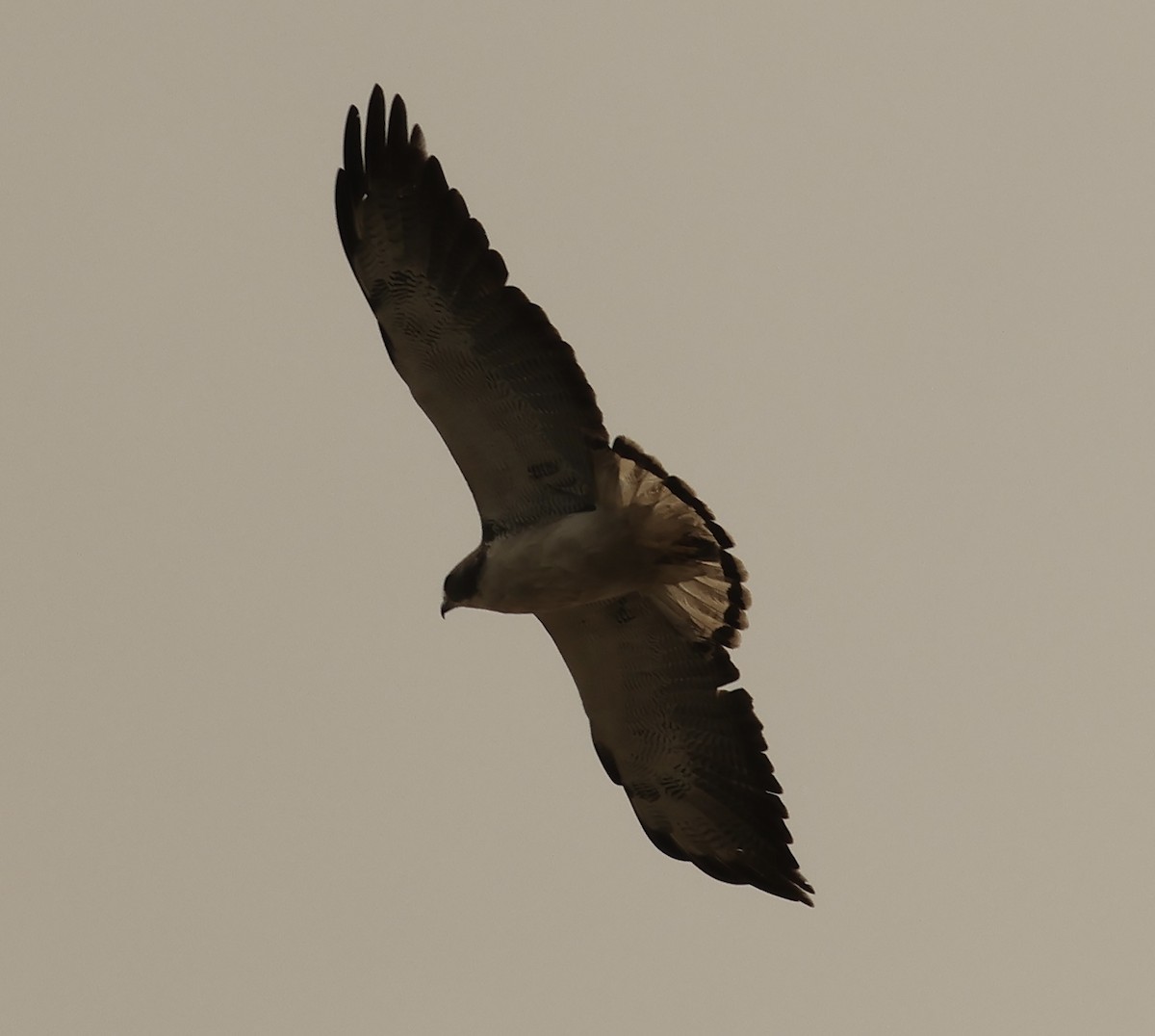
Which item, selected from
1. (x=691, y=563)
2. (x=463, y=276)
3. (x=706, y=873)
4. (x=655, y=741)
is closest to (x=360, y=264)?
(x=463, y=276)

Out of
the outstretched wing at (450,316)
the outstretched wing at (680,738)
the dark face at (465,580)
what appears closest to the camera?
the outstretched wing at (450,316)

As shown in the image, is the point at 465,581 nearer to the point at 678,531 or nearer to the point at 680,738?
the point at 678,531

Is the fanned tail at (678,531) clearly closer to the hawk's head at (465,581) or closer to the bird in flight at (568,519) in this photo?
the bird in flight at (568,519)

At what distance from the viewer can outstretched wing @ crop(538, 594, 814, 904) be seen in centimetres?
1243

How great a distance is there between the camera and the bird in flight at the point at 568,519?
37.1ft

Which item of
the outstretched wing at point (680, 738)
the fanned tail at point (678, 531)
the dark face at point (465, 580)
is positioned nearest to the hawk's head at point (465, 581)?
the dark face at point (465, 580)

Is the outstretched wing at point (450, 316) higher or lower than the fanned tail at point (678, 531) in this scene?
higher

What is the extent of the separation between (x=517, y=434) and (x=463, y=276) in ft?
3.21

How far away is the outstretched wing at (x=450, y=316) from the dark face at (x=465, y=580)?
0.68 metres

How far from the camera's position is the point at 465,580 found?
474 inches

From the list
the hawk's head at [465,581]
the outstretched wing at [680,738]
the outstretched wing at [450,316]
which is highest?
the outstretched wing at [450,316]

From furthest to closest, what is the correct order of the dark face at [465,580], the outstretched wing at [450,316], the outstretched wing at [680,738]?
the outstretched wing at [680,738] < the dark face at [465,580] < the outstretched wing at [450,316]

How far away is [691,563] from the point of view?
11609 millimetres

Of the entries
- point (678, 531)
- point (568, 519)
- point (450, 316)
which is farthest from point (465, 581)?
point (450, 316)
